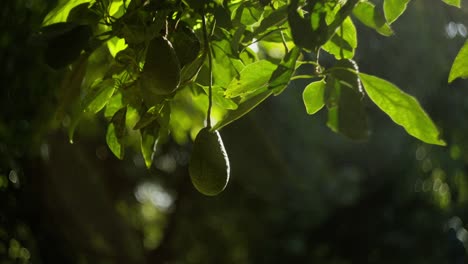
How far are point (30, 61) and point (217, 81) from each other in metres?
1.43

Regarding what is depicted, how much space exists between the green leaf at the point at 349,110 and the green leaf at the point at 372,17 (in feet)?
0.20

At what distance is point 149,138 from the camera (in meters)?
0.92

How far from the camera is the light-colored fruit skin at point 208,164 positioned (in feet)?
2.71

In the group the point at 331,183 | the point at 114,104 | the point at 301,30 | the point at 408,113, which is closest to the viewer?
the point at 301,30

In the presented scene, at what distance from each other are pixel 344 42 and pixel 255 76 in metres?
0.10

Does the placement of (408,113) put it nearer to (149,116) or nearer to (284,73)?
(284,73)

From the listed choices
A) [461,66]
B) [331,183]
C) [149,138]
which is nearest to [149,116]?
[149,138]

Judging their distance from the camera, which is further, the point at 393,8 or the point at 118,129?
the point at 118,129

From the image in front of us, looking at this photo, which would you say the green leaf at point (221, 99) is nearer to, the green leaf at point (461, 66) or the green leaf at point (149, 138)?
the green leaf at point (149, 138)

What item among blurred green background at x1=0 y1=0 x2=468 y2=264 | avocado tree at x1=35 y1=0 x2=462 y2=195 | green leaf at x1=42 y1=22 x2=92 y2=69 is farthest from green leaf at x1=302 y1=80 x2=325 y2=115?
blurred green background at x1=0 y1=0 x2=468 y2=264

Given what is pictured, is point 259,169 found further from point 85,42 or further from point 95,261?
point 85,42

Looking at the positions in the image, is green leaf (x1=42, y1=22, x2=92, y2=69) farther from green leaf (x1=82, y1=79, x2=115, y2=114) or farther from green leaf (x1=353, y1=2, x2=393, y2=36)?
green leaf (x1=353, y1=2, x2=393, y2=36)

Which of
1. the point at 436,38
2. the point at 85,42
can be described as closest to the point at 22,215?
the point at 85,42

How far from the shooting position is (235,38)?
827mm
